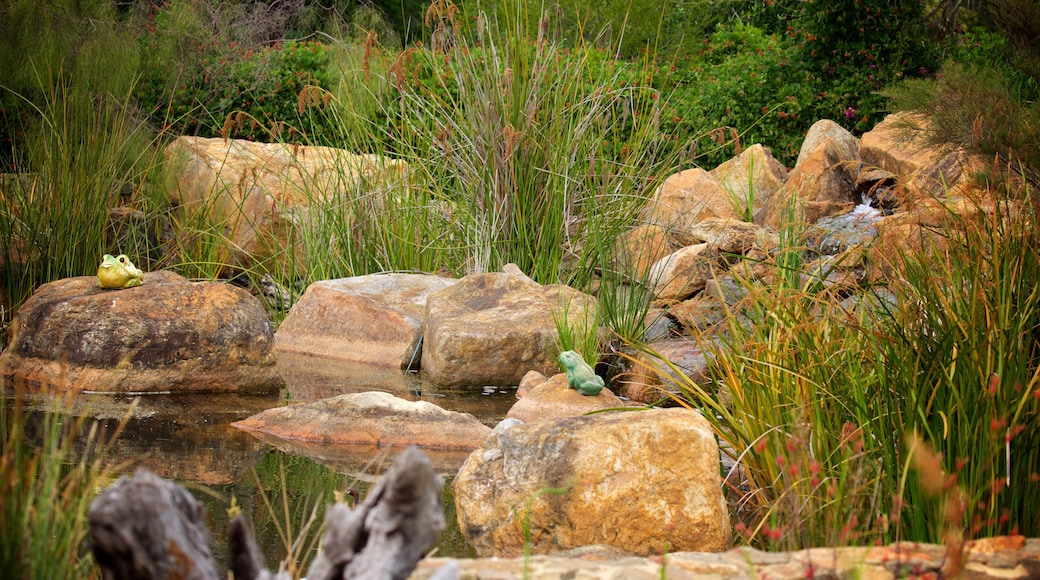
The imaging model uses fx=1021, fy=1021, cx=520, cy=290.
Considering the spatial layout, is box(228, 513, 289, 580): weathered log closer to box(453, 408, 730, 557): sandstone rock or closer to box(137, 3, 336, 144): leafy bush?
box(453, 408, 730, 557): sandstone rock

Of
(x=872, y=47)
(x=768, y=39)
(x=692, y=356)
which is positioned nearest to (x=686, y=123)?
(x=872, y=47)

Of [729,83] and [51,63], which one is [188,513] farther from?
[729,83]

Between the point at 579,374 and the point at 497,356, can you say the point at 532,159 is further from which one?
the point at 579,374

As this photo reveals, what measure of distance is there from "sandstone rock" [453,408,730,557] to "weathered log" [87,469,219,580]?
62.7 inches

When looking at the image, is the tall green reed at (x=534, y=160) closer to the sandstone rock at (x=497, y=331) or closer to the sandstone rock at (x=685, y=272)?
the sandstone rock at (x=497, y=331)

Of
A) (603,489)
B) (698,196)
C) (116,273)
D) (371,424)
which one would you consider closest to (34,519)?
(603,489)

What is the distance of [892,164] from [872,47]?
303 centimetres

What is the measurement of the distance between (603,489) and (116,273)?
3.29 meters

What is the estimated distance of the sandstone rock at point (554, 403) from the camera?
16.1 ft

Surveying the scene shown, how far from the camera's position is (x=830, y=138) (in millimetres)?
9477

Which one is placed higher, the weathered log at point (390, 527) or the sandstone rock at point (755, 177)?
the weathered log at point (390, 527)

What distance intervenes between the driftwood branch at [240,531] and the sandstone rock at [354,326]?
15.7 ft

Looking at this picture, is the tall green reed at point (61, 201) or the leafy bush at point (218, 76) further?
the leafy bush at point (218, 76)

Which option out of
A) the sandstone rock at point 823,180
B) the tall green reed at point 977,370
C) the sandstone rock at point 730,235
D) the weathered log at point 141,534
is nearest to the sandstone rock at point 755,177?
the sandstone rock at point 823,180
